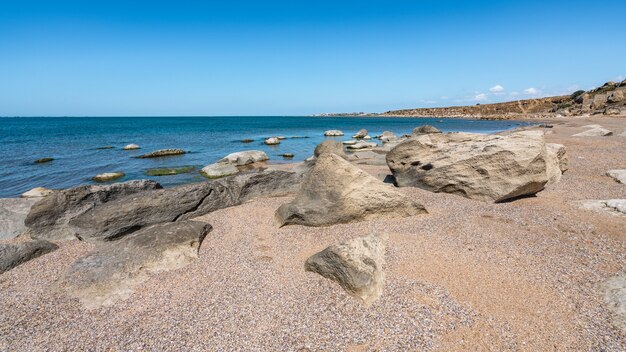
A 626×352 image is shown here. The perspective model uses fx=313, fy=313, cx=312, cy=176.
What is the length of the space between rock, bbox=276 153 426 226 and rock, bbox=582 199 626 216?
17.4 ft

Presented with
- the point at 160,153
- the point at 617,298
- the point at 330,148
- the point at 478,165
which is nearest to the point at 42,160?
the point at 160,153

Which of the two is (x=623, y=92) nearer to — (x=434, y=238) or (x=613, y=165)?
(x=613, y=165)

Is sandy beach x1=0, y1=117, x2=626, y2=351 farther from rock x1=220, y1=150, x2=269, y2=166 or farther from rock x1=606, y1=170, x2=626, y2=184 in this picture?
rock x1=220, y1=150, x2=269, y2=166

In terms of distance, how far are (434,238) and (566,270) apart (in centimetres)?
285

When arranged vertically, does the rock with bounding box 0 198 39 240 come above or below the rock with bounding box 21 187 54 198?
above

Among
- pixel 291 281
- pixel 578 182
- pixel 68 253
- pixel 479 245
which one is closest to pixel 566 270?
pixel 479 245

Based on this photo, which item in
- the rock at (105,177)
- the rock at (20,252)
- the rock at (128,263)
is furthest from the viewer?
the rock at (105,177)

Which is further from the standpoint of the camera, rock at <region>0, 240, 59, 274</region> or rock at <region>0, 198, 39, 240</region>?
rock at <region>0, 198, 39, 240</region>

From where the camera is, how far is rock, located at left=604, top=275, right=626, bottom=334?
17.5 feet

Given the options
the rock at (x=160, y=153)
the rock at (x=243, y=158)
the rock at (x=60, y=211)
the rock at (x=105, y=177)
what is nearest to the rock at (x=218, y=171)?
the rock at (x=243, y=158)

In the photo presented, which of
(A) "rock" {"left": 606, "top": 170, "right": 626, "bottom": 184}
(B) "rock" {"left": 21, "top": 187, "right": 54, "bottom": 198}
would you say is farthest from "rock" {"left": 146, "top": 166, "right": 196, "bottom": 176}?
(A) "rock" {"left": 606, "top": 170, "right": 626, "bottom": 184}

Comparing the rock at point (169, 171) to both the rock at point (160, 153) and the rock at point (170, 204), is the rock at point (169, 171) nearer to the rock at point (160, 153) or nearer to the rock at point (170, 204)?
the rock at point (160, 153)

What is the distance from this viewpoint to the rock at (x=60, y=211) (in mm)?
10241

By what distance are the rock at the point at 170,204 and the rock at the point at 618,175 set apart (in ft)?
45.7
